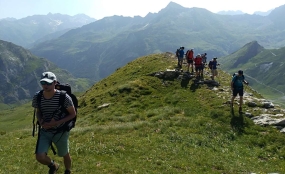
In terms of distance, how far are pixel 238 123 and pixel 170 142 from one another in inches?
Result: 328

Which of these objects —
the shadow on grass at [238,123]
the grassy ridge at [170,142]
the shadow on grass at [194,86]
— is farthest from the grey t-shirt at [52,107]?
the shadow on grass at [194,86]

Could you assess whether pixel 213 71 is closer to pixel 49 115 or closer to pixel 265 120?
pixel 265 120

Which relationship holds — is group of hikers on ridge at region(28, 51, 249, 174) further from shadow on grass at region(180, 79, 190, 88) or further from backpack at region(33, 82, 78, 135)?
shadow on grass at region(180, 79, 190, 88)

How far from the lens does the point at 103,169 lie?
1534 centimetres

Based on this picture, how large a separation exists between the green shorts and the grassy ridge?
12.7ft

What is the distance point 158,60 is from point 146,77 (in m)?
11.3

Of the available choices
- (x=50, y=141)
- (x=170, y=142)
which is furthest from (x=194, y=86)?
(x=50, y=141)

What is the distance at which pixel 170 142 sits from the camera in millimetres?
21188

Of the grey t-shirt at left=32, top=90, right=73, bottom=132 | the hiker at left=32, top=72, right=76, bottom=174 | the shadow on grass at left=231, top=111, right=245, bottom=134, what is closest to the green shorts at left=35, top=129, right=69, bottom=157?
the hiker at left=32, top=72, right=76, bottom=174

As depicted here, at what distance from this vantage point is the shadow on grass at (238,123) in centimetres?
2436

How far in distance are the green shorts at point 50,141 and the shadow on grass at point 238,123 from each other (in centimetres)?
1737

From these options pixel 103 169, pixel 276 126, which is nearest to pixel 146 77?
pixel 276 126

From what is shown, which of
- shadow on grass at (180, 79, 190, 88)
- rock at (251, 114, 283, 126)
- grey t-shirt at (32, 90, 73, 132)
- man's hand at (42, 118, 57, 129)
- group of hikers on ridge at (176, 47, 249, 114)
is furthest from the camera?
shadow on grass at (180, 79, 190, 88)

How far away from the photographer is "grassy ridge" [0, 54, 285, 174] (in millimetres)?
16484
